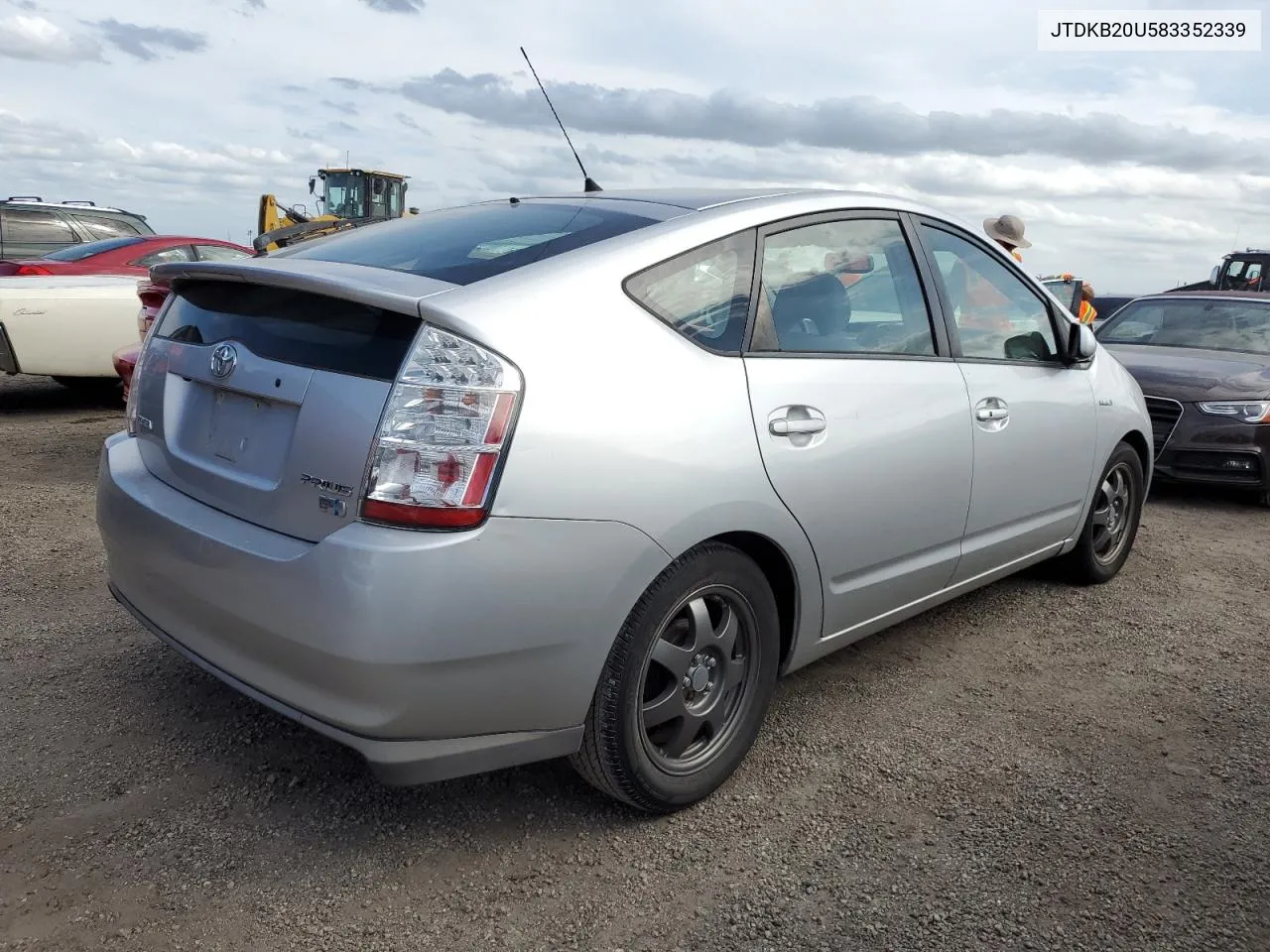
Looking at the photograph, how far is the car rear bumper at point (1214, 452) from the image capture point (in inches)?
252

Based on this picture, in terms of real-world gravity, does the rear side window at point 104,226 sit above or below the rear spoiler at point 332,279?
below

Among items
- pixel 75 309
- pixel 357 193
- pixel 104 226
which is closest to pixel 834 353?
pixel 75 309

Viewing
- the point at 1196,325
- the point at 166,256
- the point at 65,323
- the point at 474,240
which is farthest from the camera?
the point at 166,256

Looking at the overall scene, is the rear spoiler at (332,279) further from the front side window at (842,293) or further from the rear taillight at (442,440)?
the front side window at (842,293)

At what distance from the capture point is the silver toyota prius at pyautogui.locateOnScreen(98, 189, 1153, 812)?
6.92ft

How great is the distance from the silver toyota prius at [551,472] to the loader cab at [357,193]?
17.0 metres

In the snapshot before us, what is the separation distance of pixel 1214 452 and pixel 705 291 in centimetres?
518

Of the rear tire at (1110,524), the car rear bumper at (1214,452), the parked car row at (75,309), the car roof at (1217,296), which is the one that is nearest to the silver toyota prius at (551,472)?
the rear tire at (1110,524)

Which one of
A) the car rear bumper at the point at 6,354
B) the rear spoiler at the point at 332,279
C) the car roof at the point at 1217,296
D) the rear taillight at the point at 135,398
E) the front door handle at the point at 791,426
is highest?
the car roof at the point at 1217,296

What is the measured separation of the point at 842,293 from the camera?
305 cm

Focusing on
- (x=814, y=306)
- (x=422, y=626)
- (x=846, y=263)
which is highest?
(x=846, y=263)

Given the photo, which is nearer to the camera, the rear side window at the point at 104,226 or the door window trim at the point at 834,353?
the door window trim at the point at 834,353

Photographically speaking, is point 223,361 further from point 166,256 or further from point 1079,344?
point 166,256

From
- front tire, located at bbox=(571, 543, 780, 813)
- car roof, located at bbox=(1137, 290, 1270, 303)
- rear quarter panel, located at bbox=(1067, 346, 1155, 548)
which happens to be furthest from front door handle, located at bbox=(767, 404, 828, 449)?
car roof, located at bbox=(1137, 290, 1270, 303)
